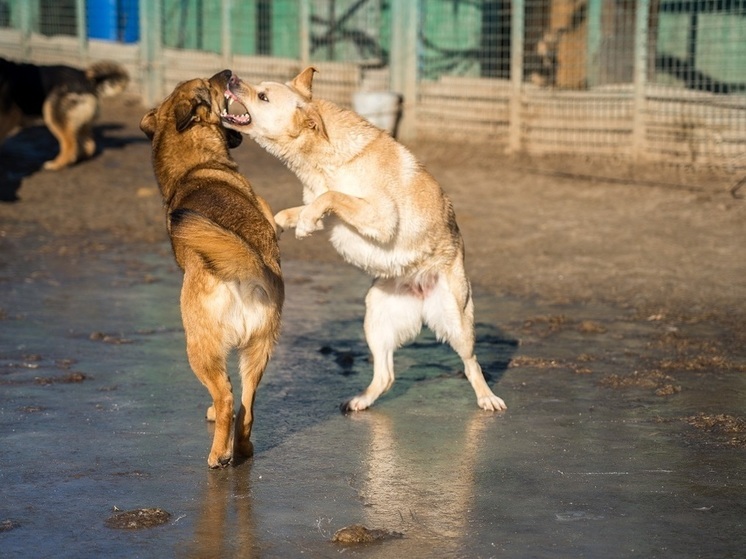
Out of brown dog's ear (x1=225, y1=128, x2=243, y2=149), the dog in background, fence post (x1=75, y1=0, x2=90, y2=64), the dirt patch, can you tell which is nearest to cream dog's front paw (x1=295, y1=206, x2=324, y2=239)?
brown dog's ear (x1=225, y1=128, x2=243, y2=149)

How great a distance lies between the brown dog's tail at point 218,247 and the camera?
15.4 ft

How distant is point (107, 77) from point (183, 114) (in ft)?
29.5

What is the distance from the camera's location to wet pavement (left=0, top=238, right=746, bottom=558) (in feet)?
13.5

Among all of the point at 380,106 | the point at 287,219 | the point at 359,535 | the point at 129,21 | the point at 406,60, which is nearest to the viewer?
the point at 359,535

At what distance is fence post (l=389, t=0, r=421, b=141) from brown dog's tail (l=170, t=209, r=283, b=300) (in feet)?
34.4

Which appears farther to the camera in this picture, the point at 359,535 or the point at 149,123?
the point at 149,123

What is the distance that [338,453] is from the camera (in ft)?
17.0

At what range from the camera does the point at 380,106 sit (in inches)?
582

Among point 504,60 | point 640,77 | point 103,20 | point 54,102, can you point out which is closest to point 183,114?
point 640,77

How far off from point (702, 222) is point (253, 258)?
6.80m

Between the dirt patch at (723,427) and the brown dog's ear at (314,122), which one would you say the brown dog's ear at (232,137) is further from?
the dirt patch at (723,427)

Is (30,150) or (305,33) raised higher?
(305,33)

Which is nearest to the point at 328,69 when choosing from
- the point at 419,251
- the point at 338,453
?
the point at 419,251

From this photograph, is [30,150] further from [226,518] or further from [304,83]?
[226,518]
